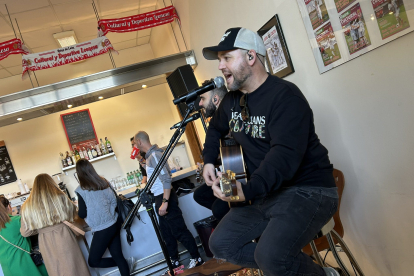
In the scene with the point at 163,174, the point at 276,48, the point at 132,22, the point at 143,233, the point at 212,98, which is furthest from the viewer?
the point at 132,22

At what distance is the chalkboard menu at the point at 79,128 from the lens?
6.59m

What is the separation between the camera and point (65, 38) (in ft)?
18.4

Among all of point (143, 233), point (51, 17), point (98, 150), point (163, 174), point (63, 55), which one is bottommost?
point (143, 233)

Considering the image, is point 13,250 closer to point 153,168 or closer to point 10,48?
point 153,168

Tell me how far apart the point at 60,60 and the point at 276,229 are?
4.19 m

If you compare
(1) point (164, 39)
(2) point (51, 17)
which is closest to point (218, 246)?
(2) point (51, 17)

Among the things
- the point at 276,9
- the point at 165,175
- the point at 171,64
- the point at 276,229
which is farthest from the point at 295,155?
the point at 171,64

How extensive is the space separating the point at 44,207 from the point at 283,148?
2829mm

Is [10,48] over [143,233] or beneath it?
over

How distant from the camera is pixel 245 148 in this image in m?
1.73

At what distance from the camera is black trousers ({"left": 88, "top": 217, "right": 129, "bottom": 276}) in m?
3.46

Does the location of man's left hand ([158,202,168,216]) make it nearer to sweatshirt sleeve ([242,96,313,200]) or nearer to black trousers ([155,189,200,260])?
black trousers ([155,189,200,260])

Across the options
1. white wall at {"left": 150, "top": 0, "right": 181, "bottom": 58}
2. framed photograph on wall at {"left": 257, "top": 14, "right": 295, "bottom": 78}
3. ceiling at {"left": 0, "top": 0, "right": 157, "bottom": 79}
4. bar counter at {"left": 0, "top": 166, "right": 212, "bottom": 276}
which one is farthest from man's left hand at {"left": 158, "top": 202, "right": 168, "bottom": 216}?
ceiling at {"left": 0, "top": 0, "right": 157, "bottom": 79}

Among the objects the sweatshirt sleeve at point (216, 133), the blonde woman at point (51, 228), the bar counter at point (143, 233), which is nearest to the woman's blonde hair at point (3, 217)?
the blonde woman at point (51, 228)
